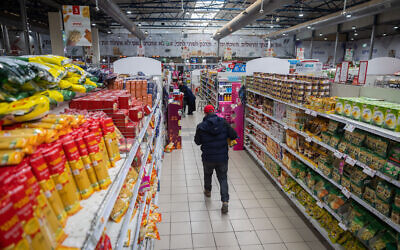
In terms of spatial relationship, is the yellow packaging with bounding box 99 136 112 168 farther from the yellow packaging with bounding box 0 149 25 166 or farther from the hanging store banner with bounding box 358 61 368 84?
the hanging store banner with bounding box 358 61 368 84

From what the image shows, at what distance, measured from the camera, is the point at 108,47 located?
22.1m

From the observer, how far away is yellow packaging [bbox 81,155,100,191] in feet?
4.16

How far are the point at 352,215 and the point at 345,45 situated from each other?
916 inches

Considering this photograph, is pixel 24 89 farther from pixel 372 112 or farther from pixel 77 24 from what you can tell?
pixel 77 24

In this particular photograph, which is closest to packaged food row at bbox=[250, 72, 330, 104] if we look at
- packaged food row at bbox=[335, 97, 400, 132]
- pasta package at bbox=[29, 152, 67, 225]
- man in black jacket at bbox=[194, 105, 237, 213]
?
packaged food row at bbox=[335, 97, 400, 132]

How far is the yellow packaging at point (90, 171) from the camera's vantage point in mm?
1267

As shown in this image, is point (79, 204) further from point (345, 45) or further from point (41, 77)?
point (345, 45)

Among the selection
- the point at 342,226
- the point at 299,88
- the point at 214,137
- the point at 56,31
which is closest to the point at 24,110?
the point at 214,137

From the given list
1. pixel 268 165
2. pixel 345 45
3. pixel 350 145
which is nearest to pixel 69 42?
pixel 268 165

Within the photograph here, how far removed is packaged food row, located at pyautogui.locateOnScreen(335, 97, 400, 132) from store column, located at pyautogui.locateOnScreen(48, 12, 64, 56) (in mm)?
12601

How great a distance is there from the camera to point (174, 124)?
7.18 m

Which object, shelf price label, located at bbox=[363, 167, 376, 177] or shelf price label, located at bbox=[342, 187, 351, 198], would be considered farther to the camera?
shelf price label, located at bbox=[342, 187, 351, 198]

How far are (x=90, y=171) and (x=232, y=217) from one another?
11.0 ft

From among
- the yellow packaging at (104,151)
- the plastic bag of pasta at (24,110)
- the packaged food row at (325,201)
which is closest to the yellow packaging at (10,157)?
the plastic bag of pasta at (24,110)
